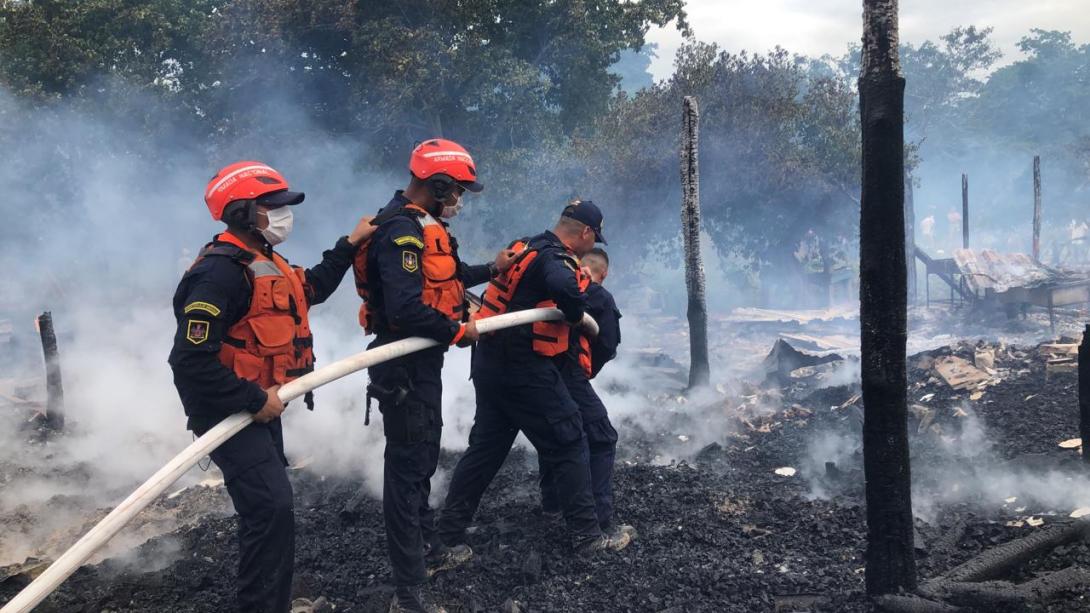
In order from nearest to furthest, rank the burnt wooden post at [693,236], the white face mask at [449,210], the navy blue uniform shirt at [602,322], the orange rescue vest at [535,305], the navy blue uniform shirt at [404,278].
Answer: the navy blue uniform shirt at [404,278]
the white face mask at [449,210]
the orange rescue vest at [535,305]
the navy blue uniform shirt at [602,322]
the burnt wooden post at [693,236]

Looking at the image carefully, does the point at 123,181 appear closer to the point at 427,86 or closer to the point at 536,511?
the point at 427,86

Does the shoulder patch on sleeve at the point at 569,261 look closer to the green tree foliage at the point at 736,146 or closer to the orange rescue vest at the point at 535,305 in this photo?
the orange rescue vest at the point at 535,305

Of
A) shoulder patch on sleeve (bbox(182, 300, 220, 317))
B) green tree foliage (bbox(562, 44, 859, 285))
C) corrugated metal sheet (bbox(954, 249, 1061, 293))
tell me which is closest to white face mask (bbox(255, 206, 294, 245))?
shoulder patch on sleeve (bbox(182, 300, 220, 317))

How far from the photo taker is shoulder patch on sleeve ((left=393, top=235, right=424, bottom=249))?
398 centimetres

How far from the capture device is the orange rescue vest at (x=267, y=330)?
3.59m

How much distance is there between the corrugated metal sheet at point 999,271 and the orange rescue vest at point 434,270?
16.1m

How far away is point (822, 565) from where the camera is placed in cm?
442

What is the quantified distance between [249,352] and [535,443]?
6.45 feet

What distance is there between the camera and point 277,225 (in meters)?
3.75

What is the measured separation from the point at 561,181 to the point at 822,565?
16146 millimetres

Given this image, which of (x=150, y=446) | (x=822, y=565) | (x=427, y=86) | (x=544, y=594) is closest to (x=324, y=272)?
(x=544, y=594)

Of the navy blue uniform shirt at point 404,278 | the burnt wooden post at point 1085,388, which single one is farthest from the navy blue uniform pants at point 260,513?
the burnt wooden post at point 1085,388

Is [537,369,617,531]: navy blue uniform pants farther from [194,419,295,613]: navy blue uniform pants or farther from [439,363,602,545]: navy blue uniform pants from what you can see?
[194,419,295,613]: navy blue uniform pants

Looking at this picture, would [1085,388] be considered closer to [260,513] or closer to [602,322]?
[602,322]
